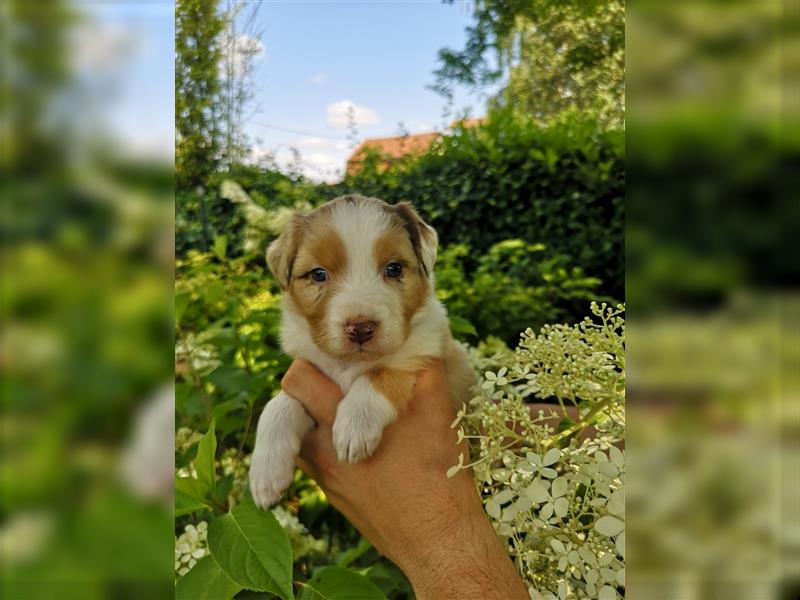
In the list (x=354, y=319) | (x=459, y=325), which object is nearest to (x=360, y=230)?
(x=354, y=319)

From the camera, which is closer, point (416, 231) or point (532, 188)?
point (416, 231)

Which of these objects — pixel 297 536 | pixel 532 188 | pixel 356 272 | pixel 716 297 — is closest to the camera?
pixel 716 297

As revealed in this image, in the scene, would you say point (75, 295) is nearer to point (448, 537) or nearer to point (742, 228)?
point (742, 228)

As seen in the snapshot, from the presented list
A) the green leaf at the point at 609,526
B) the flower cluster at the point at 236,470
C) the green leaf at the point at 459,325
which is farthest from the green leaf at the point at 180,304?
the green leaf at the point at 609,526

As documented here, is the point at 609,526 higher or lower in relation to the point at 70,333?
lower

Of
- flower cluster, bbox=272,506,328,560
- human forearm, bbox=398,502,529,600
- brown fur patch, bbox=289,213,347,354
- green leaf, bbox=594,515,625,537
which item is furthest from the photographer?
flower cluster, bbox=272,506,328,560

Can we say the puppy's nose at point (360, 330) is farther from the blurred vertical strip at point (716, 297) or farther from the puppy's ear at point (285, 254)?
the blurred vertical strip at point (716, 297)

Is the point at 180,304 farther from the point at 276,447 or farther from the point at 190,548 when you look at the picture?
the point at 190,548

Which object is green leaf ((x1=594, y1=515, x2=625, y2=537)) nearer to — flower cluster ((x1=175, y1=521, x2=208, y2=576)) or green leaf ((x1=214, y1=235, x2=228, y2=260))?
flower cluster ((x1=175, y1=521, x2=208, y2=576))

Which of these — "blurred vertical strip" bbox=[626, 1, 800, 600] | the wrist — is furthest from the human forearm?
"blurred vertical strip" bbox=[626, 1, 800, 600]
